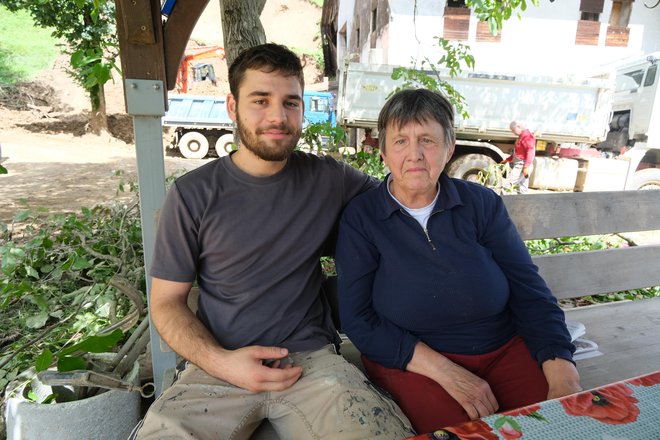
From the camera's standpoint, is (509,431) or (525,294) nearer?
(509,431)

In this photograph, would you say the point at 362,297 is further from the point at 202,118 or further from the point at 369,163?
the point at 202,118

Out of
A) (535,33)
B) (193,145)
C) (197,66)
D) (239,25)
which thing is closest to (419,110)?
(239,25)

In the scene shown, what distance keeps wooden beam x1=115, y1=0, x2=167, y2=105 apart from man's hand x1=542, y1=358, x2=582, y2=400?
1726 millimetres

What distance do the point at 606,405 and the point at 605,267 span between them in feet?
5.49

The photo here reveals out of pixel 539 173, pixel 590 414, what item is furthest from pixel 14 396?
pixel 539 173

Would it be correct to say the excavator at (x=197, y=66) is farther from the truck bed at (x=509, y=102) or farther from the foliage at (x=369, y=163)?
the foliage at (x=369, y=163)

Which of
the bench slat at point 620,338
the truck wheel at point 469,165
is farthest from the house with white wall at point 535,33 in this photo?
the bench slat at point 620,338

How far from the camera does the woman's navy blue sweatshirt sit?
60.6 inches

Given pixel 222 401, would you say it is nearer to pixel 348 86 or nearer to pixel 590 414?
pixel 590 414

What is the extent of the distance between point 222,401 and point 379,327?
58 centimetres

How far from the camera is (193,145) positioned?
46.6 feet

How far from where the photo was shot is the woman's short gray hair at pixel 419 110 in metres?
1.59

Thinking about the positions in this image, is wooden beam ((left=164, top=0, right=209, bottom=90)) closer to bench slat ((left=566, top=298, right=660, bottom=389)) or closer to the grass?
bench slat ((left=566, top=298, right=660, bottom=389))

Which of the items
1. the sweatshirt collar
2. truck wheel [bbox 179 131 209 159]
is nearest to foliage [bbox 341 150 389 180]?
the sweatshirt collar
